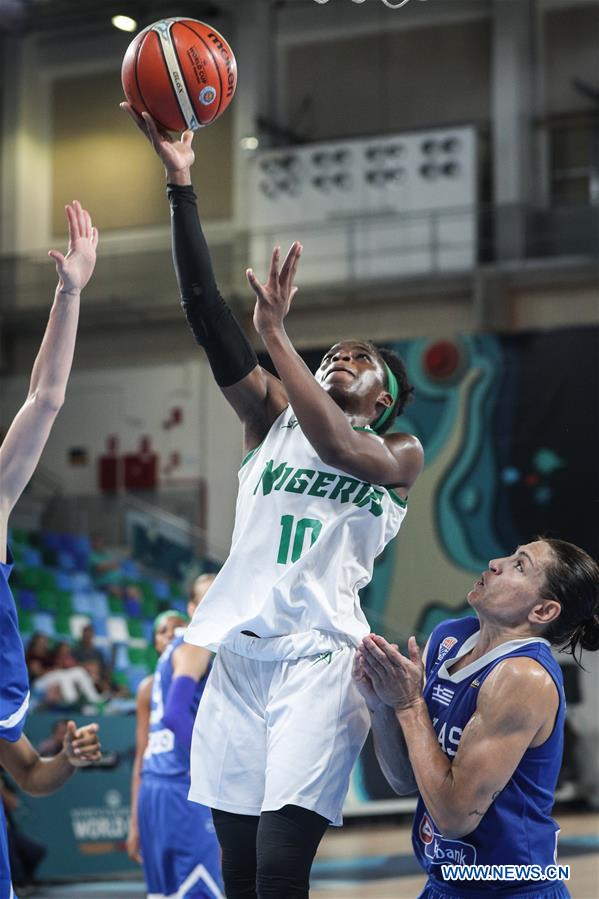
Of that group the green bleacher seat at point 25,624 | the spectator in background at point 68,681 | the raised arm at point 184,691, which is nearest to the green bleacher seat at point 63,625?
the green bleacher seat at point 25,624

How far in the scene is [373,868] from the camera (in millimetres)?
8742

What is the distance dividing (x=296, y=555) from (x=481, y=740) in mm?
705

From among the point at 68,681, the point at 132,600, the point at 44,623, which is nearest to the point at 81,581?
the point at 132,600

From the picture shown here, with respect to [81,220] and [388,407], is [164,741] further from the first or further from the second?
[81,220]

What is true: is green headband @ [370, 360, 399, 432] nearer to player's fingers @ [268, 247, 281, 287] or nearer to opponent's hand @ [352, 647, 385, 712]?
player's fingers @ [268, 247, 281, 287]

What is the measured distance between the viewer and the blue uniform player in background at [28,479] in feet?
9.20

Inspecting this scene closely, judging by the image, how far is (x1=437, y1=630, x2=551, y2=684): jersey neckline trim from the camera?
113 inches

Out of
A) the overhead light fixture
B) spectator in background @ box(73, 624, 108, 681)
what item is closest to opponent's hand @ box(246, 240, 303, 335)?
the overhead light fixture

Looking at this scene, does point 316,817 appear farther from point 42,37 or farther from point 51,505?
point 42,37

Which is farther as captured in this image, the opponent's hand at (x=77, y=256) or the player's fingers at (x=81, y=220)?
the player's fingers at (x=81, y=220)

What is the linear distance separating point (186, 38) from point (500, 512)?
33.9 ft

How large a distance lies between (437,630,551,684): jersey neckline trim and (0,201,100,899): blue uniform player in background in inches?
34.3

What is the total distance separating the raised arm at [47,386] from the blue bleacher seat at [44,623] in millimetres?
8334
